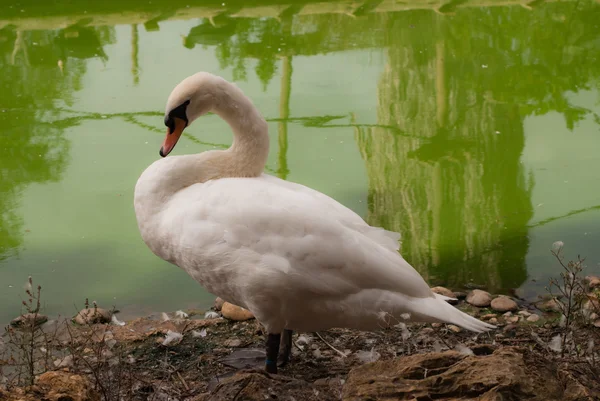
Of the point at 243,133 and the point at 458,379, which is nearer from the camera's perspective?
the point at 458,379

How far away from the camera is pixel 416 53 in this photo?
7449 millimetres

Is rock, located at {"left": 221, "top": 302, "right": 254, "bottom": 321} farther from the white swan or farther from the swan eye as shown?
the swan eye

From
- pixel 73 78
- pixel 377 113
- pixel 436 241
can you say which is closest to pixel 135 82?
pixel 73 78

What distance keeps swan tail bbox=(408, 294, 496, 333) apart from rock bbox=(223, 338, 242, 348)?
956mm

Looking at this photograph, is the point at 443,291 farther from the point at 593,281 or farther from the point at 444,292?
the point at 593,281

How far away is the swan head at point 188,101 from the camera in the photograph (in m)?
3.19

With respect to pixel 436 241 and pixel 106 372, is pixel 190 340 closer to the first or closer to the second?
pixel 106 372

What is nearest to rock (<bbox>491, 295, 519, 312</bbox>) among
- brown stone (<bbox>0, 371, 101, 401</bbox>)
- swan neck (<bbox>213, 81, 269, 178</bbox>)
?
swan neck (<bbox>213, 81, 269, 178</bbox>)

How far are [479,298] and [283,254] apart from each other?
1297mm

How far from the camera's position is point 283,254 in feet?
9.23

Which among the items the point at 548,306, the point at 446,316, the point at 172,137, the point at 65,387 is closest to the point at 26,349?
the point at 65,387

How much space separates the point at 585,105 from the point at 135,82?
12.2ft

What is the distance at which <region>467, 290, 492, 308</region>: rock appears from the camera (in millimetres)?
3711

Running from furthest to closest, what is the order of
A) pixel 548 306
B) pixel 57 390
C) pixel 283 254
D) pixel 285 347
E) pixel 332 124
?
pixel 332 124, pixel 548 306, pixel 285 347, pixel 283 254, pixel 57 390
